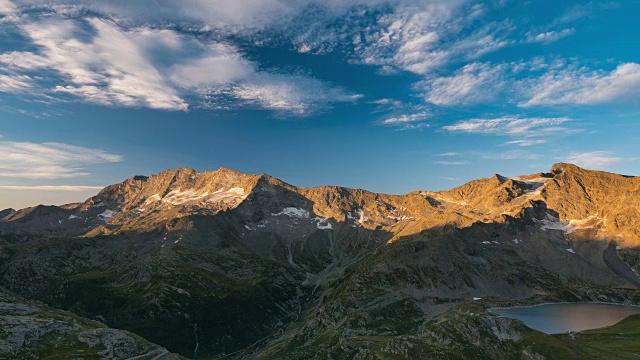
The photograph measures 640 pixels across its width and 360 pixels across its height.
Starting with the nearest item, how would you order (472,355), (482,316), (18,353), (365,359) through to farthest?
(18,353) < (472,355) < (482,316) < (365,359)

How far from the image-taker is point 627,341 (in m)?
170

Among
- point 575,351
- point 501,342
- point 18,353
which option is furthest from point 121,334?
point 575,351

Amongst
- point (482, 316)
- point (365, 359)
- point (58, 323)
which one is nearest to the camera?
point (58, 323)

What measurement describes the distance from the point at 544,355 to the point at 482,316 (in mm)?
32147

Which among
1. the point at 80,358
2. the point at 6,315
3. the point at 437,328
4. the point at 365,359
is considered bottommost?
the point at 365,359

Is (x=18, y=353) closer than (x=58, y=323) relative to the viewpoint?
Yes

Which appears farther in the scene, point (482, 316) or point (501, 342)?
point (482, 316)

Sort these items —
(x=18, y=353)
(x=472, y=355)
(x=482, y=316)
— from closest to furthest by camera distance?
(x=18, y=353) → (x=472, y=355) → (x=482, y=316)

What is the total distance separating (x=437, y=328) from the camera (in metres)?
174

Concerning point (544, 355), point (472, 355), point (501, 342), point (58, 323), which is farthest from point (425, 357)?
point (58, 323)

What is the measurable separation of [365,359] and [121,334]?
108205mm

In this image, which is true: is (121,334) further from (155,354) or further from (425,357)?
(425,357)

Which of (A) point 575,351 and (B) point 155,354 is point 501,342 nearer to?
(A) point 575,351

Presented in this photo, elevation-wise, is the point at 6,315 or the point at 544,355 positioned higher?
the point at 6,315
